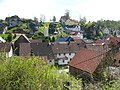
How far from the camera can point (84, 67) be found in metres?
22.3

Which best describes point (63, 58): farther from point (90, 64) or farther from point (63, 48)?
point (90, 64)

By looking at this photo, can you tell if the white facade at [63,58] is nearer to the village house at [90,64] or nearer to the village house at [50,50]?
the village house at [50,50]

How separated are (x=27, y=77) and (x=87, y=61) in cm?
1494

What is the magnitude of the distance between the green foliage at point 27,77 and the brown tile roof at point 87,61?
40.8ft

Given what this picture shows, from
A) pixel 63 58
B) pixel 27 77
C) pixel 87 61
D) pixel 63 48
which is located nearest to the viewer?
pixel 27 77

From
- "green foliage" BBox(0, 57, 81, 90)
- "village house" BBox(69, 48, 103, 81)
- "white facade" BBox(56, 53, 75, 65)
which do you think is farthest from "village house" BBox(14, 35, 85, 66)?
"green foliage" BBox(0, 57, 81, 90)

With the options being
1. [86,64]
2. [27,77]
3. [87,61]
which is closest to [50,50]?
[87,61]

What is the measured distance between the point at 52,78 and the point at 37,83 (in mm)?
644

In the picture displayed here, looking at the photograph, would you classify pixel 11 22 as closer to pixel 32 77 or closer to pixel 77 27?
pixel 77 27

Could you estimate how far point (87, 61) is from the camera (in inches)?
906

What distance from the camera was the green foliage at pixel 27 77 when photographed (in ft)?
27.6

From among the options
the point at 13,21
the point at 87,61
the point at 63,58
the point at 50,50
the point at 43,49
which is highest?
the point at 87,61

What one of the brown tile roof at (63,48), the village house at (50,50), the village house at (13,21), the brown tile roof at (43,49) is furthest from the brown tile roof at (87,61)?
the village house at (13,21)

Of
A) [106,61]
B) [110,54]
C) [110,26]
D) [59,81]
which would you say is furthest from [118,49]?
[110,26]
